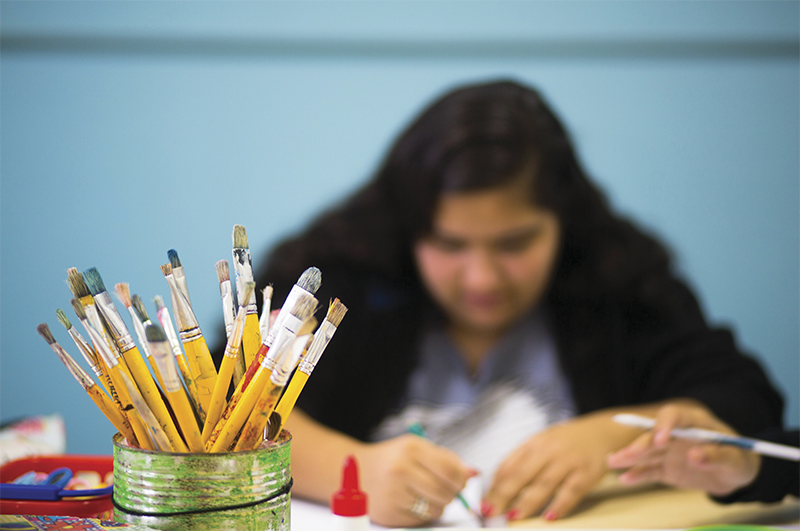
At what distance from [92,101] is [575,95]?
26.5 inches

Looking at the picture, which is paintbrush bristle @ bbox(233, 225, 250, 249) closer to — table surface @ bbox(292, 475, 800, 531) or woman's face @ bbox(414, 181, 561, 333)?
table surface @ bbox(292, 475, 800, 531)

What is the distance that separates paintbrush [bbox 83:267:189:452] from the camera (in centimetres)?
21

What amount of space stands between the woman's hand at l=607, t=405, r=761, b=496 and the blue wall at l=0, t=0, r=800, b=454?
0.42 m

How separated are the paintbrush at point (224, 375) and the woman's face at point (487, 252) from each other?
0.43m

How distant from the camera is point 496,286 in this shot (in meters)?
0.66

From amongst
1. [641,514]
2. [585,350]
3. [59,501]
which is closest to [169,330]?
[59,501]

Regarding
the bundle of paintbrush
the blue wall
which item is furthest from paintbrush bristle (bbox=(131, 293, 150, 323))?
the blue wall

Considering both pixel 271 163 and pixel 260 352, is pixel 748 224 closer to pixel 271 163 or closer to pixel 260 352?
pixel 271 163

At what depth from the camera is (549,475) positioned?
450 mm

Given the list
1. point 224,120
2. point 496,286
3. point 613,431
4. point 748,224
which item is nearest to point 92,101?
point 224,120

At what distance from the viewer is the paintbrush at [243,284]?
233 mm

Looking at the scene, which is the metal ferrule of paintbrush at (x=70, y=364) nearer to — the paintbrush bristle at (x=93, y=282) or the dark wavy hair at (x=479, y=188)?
the paintbrush bristle at (x=93, y=282)

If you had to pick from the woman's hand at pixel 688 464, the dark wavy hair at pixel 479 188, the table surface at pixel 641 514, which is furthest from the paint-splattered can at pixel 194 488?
the dark wavy hair at pixel 479 188

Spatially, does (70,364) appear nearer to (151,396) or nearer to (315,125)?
(151,396)
